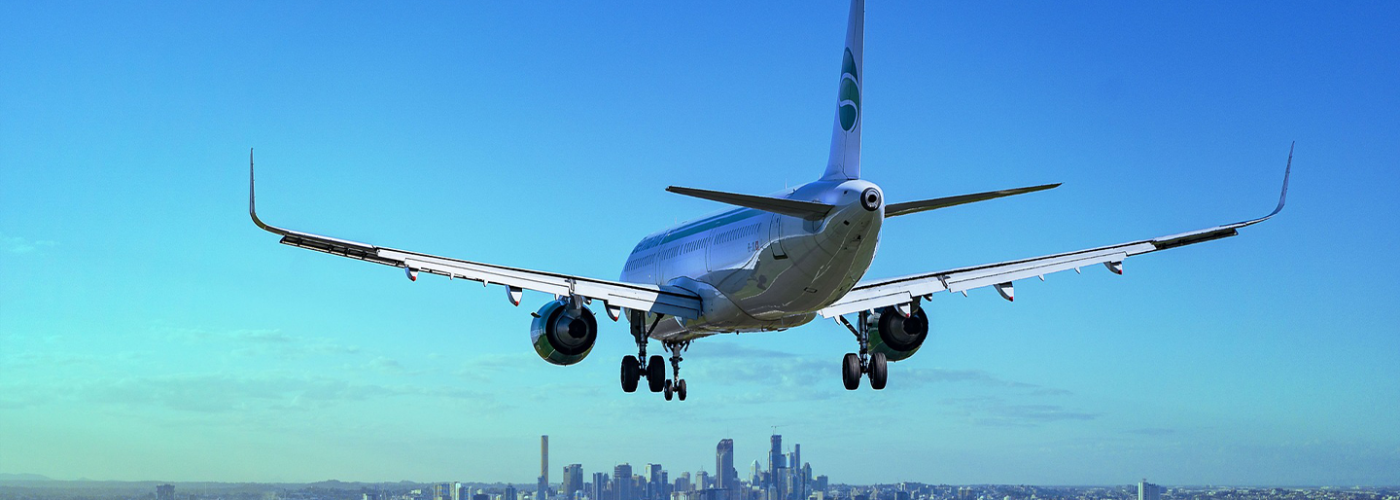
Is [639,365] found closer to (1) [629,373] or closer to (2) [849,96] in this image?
(1) [629,373]

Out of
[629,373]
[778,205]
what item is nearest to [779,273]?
[778,205]

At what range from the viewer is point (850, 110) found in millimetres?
38781

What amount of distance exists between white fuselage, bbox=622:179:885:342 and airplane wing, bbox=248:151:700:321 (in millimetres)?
985

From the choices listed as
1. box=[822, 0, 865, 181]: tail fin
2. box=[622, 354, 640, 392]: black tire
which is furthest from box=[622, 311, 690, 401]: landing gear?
box=[822, 0, 865, 181]: tail fin

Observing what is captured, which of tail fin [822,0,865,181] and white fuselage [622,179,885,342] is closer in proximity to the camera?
white fuselage [622,179,885,342]

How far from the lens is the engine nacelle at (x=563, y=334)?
43.8 metres

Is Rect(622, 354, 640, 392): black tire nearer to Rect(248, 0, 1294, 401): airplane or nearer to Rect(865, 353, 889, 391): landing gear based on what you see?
Rect(248, 0, 1294, 401): airplane

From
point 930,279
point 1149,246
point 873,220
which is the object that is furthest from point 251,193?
point 1149,246

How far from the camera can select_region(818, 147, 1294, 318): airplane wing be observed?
4309 cm

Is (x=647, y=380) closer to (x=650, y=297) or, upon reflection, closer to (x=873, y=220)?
(x=650, y=297)

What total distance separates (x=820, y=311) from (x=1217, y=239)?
14.1 m

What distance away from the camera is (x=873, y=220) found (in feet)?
114

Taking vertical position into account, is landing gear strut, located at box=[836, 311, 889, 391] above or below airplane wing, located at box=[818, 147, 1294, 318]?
below

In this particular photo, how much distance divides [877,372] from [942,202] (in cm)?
840
